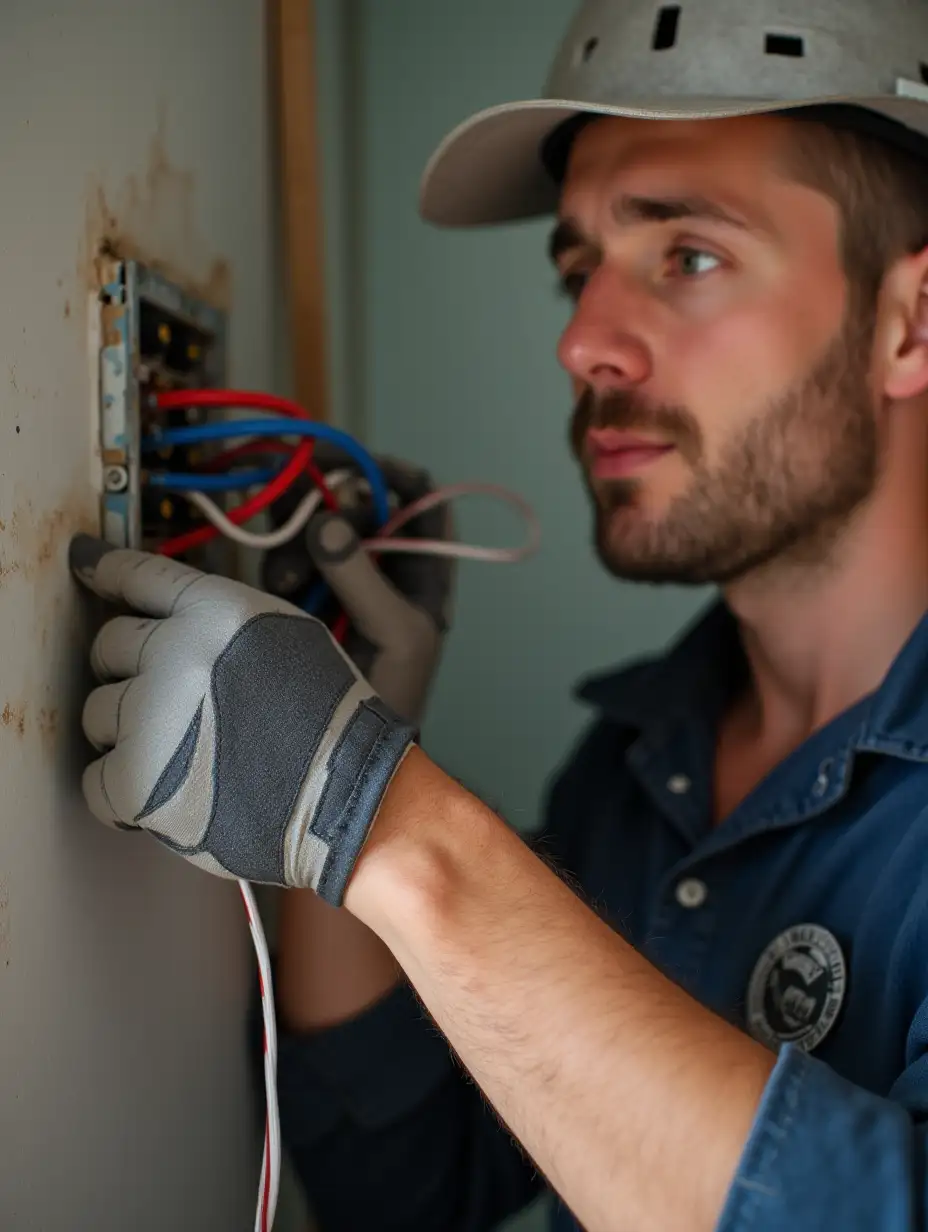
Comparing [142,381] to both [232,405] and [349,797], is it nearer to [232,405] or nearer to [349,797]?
[232,405]

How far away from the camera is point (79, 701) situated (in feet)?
2.23

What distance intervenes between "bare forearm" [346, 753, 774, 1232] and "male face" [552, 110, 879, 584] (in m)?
0.43

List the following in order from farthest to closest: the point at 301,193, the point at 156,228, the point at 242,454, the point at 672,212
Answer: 1. the point at 301,193
2. the point at 672,212
3. the point at 242,454
4. the point at 156,228

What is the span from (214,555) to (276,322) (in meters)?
0.29

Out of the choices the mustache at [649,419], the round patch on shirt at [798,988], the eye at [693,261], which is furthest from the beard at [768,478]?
the round patch on shirt at [798,988]

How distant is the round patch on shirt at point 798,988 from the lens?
2.61ft

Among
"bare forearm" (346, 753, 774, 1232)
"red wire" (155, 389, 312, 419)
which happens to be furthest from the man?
"red wire" (155, 389, 312, 419)

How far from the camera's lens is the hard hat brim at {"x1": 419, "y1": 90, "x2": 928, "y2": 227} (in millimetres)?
871

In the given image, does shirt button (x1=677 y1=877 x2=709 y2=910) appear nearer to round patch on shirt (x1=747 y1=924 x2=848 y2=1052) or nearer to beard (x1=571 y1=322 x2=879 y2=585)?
round patch on shirt (x1=747 y1=924 x2=848 y2=1052)

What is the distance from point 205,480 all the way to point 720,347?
1.51ft

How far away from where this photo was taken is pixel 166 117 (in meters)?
0.75

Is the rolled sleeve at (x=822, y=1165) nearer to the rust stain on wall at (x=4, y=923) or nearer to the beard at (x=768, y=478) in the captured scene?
the rust stain on wall at (x=4, y=923)

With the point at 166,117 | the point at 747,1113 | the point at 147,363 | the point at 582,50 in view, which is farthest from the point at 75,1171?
the point at 582,50

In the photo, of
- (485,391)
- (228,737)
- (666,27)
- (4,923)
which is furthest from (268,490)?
(485,391)
